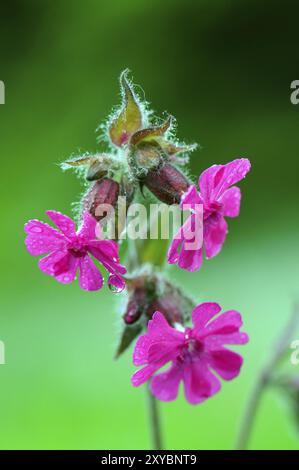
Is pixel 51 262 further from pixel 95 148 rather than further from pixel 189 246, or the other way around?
pixel 95 148

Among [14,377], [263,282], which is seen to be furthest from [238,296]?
[14,377]

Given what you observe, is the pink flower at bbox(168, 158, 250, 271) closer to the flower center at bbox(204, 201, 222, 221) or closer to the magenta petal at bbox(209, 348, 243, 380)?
the flower center at bbox(204, 201, 222, 221)

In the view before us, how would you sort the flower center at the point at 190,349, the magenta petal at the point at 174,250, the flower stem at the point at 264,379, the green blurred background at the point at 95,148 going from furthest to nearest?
the green blurred background at the point at 95,148 → the flower stem at the point at 264,379 → the flower center at the point at 190,349 → the magenta petal at the point at 174,250

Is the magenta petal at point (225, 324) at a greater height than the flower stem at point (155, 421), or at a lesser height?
greater

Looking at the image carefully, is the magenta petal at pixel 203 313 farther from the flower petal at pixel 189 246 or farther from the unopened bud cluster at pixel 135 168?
the unopened bud cluster at pixel 135 168

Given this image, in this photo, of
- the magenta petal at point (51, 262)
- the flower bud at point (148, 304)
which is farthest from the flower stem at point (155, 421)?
the magenta petal at point (51, 262)

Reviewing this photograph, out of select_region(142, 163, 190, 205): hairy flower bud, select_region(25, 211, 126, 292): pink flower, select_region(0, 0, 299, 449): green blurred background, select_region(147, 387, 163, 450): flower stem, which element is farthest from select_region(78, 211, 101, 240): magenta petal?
select_region(0, 0, 299, 449): green blurred background

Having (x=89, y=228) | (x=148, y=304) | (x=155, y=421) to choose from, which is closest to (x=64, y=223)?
(x=89, y=228)
